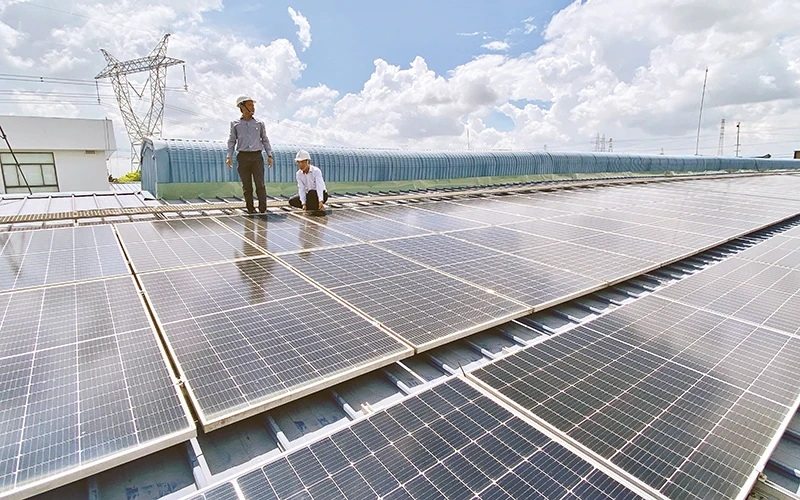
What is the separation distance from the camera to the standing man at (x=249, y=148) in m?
9.09

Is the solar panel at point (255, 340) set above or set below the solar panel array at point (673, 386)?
above

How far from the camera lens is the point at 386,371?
3371 mm

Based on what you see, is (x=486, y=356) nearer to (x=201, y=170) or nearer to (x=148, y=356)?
(x=148, y=356)

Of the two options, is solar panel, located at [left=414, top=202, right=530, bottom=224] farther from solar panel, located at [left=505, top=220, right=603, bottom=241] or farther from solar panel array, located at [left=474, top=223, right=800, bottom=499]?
solar panel array, located at [left=474, top=223, right=800, bottom=499]

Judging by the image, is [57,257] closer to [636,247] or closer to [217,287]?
[217,287]

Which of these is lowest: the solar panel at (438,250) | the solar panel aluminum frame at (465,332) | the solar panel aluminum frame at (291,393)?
the solar panel aluminum frame at (291,393)

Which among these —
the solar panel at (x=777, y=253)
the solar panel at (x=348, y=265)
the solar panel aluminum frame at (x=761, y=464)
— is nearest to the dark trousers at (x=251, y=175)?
the solar panel at (x=348, y=265)

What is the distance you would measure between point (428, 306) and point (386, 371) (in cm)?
109

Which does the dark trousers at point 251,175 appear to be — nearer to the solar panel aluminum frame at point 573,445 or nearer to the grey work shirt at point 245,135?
the grey work shirt at point 245,135

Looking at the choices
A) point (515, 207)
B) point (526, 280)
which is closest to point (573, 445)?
point (526, 280)

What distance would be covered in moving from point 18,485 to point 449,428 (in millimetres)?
2242

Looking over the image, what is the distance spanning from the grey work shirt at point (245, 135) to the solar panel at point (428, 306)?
590cm

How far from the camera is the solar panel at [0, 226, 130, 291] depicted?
4.78 metres

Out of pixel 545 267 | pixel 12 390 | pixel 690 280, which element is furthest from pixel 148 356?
pixel 690 280
